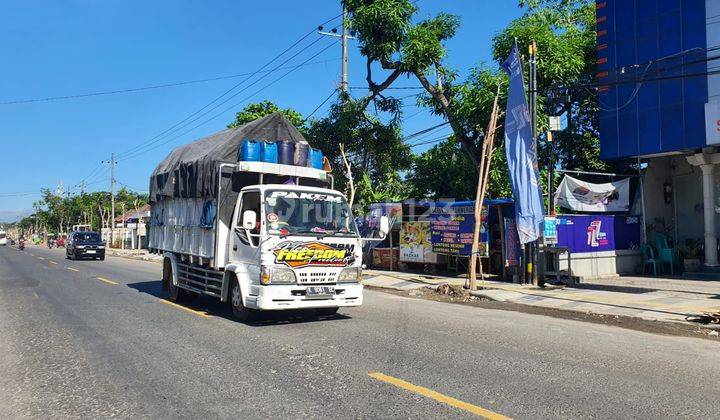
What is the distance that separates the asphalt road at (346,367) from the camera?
17.2 feet

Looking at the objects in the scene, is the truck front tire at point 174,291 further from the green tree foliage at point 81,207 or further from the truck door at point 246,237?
the green tree foliage at point 81,207

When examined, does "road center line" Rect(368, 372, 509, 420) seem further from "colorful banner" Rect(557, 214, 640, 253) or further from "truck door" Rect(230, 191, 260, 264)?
"colorful banner" Rect(557, 214, 640, 253)

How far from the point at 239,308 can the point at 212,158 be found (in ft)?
9.44

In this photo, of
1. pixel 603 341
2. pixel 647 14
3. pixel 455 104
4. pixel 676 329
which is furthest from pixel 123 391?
pixel 647 14

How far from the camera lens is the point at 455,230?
59.8ft

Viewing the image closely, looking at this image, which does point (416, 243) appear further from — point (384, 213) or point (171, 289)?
point (171, 289)

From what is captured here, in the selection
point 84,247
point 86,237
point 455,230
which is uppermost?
point 455,230

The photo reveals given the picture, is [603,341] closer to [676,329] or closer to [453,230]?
[676,329]

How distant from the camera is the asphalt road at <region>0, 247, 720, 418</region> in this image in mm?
5246

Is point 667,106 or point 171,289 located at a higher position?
point 667,106

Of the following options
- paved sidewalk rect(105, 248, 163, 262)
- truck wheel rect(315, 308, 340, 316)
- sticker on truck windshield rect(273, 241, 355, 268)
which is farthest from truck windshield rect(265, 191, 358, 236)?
paved sidewalk rect(105, 248, 163, 262)

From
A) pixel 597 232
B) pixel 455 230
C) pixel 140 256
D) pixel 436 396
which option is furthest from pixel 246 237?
pixel 140 256

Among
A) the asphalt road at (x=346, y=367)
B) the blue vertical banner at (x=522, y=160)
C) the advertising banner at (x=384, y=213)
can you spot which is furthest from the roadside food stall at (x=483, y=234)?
the asphalt road at (x=346, y=367)

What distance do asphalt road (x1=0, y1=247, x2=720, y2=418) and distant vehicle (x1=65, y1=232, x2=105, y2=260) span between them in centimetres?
2551
